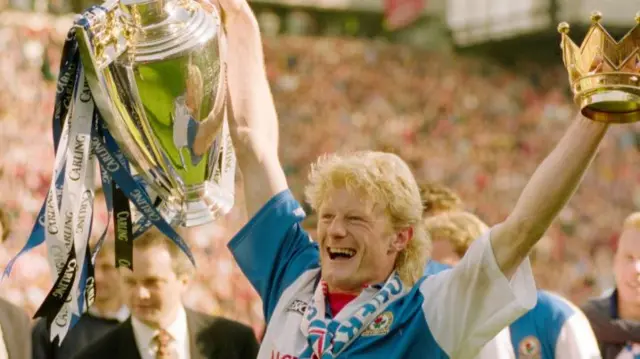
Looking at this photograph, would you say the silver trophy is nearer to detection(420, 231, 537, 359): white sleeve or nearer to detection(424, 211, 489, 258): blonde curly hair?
detection(420, 231, 537, 359): white sleeve

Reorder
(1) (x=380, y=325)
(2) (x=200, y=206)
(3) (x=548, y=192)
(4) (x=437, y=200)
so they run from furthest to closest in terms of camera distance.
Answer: (4) (x=437, y=200), (2) (x=200, y=206), (1) (x=380, y=325), (3) (x=548, y=192)

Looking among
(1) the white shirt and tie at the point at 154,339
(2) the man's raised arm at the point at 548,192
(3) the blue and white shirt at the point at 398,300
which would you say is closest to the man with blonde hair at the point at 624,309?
(1) the white shirt and tie at the point at 154,339

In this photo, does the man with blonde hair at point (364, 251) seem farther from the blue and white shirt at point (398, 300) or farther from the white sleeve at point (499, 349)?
the white sleeve at point (499, 349)

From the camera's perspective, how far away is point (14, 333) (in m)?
4.35

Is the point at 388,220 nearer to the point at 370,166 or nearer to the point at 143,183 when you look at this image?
the point at 370,166

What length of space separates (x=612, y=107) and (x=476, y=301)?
0.58 m

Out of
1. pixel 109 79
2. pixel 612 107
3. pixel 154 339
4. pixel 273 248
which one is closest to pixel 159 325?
pixel 154 339

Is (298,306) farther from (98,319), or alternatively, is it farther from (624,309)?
(624,309)

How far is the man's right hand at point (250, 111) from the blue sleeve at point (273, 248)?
0.14ft

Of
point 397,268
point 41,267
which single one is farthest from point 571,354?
point 41,267

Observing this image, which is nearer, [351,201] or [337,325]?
[337,325]

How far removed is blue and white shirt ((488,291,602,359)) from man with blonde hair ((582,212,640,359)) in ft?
1.66

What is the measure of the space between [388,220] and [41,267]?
5.83 meters

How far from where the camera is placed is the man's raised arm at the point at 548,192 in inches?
118
